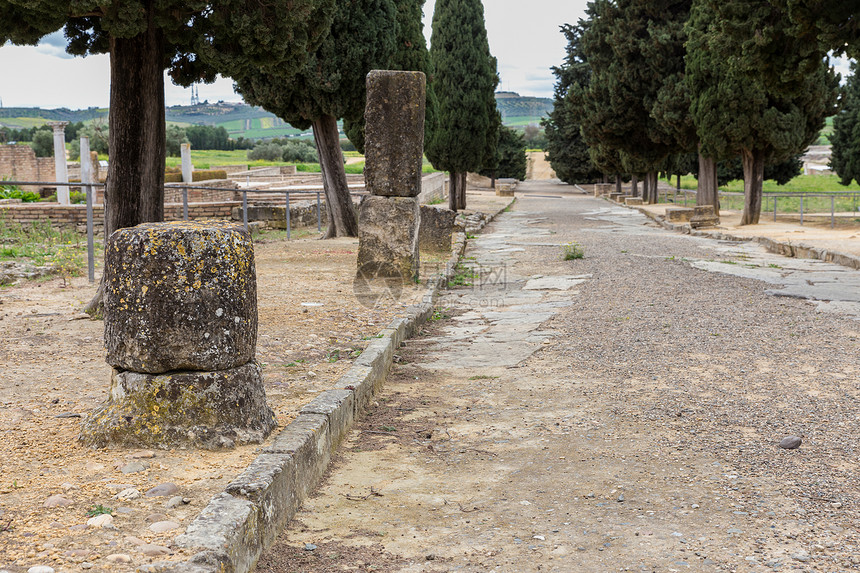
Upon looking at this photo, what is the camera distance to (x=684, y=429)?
15.6 ft

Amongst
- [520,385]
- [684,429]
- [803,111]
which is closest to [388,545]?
[684,429]

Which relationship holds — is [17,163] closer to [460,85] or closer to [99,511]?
[460,85]

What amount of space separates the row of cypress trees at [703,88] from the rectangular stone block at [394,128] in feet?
19.0

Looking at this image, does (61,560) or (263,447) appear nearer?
(61,560)

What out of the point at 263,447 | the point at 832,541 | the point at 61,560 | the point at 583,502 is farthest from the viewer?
the point at 263,447

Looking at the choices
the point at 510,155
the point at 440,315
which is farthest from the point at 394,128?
the point at 510,155

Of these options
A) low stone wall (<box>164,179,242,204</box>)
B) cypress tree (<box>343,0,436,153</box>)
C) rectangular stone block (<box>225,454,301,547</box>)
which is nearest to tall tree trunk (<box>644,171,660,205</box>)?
low stone wall (<box>164,179,242,204</box>)

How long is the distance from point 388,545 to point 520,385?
275cm

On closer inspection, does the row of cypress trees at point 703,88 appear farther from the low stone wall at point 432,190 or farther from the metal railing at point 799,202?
the low stone wall at point 432,190

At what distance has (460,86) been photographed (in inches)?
1184

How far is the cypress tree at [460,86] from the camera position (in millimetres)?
29859

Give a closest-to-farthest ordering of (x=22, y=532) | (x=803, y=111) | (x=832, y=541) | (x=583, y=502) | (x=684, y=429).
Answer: (x=22, y=532) → (x=832, y=541) → (x=583, y=502) → (x=684, y=429) → (x=803, y=111)

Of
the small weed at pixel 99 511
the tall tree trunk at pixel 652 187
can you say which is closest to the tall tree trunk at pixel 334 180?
the small weed at pixel 99 511

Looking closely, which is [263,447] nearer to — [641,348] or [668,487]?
[668,487]
